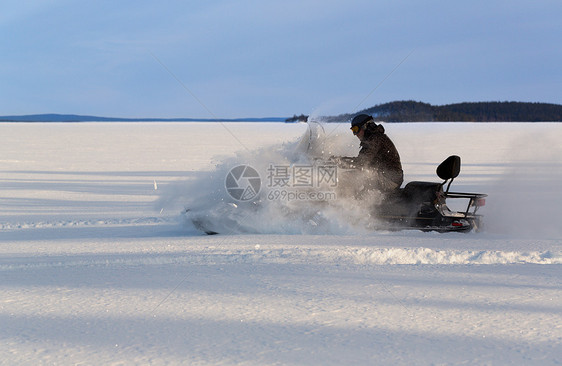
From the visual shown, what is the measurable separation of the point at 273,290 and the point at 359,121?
3740 millimetres

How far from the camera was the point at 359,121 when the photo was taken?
7777mm

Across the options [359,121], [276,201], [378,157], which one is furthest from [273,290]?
[359,121]

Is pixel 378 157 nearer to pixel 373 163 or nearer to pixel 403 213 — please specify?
pixel 373 163

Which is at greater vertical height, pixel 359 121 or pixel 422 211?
pixel 359 121

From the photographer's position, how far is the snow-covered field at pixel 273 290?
337 centimetres

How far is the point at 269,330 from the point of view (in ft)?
12.1

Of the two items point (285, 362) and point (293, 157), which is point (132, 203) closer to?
point (293, 157)

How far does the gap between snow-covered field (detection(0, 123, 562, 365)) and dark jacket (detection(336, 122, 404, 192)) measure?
0.57m

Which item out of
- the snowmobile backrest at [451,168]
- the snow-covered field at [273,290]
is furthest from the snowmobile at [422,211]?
the snow-covered field at [273,290]

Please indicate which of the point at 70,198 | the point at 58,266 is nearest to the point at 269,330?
the point at 58,266

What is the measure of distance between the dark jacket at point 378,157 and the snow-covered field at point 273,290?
22.5 inches

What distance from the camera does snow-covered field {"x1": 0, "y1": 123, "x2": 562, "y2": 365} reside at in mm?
3367

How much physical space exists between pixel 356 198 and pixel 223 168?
184 cm

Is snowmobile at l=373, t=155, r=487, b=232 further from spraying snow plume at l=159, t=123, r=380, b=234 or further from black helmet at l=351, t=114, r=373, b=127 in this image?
black helmet at l=351, t=114, r=373, b=127
